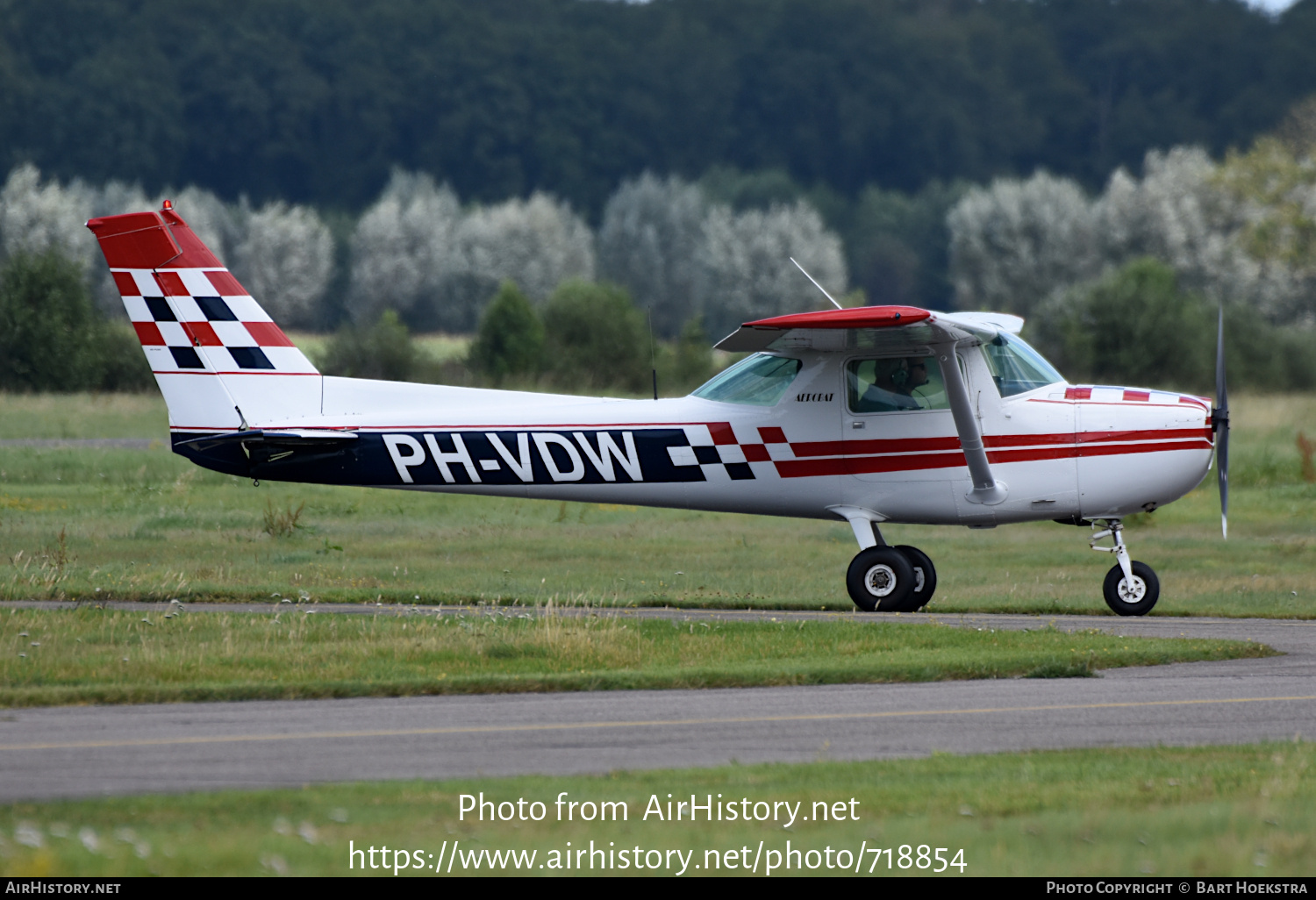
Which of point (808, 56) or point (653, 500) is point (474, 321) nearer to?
point (808, 56)

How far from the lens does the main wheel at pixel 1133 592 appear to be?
15805 mm

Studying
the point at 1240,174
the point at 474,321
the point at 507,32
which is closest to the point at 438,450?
the point at 1240,174

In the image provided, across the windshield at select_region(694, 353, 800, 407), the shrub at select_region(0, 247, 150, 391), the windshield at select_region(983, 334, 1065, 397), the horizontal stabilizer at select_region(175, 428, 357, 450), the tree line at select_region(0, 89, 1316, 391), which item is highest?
the tree line at select_region(0, 89, 1316, 391)

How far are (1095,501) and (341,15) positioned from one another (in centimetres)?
8594

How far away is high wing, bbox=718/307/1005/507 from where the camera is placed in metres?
14.9

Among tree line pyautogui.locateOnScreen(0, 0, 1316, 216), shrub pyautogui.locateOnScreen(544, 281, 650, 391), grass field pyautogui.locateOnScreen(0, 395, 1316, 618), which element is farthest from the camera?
tree line pyautogui.locateOnScreen(0, 0, 1316, 216)

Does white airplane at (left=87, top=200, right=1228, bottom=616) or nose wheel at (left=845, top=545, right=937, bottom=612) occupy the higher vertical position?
white airplane at (left=87, top=200, right=1228, bottom=616)

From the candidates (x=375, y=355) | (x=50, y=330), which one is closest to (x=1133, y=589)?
(x=50, y=330)

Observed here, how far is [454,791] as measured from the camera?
768 centimetres

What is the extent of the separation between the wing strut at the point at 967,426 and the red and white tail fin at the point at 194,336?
6.44m

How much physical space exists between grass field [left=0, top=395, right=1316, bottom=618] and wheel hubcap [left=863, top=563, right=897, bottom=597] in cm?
62

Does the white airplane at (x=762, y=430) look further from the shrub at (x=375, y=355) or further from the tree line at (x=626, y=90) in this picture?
the tree line at (x=626, y=90)

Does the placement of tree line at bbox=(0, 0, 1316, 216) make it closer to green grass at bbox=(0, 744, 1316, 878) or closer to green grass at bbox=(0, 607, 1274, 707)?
green grass at bbox=(0, 607, 1274, 707)

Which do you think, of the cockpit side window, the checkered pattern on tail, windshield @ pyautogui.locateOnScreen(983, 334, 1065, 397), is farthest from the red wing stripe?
the checkered pattern on tail
